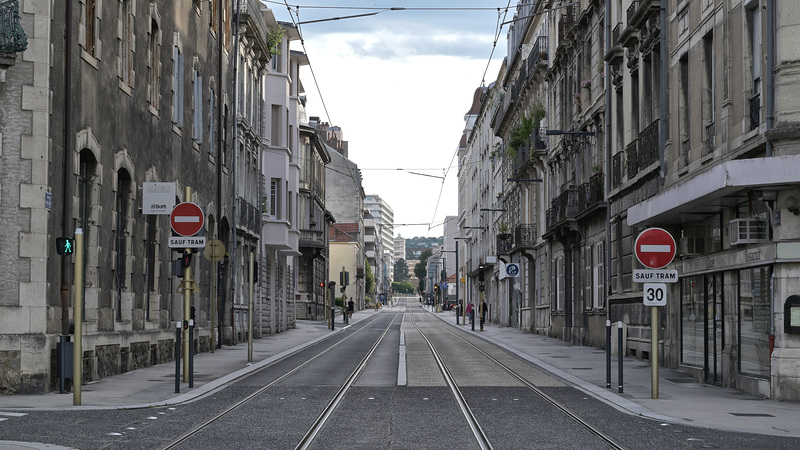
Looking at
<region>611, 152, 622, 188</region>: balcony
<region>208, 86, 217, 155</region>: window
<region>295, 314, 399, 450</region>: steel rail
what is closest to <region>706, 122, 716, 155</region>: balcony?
<region>295, 314, 399, 450</region>: steel rail

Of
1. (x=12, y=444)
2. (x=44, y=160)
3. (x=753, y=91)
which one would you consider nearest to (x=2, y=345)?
(x=44, y=160)

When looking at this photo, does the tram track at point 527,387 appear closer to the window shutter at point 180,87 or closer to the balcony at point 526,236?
the window shutter at point 180,87

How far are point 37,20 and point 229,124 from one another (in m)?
18.9

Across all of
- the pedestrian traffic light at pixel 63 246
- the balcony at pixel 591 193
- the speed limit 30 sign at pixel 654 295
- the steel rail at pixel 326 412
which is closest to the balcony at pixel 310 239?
the balcony at pixel 591 193

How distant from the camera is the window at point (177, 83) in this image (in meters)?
26.9

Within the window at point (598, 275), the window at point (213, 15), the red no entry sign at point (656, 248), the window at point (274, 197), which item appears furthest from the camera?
the window at point (274, 197)

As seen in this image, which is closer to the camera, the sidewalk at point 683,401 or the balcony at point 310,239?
the sidewalk at point 683,401

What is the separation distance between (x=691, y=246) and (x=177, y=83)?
13.7 metres

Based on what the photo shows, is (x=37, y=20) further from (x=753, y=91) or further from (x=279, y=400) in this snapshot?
(x=753, y=91)

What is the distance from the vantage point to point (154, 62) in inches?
981

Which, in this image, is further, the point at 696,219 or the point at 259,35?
the point at 259,35

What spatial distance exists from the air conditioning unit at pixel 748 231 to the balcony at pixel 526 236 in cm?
3280

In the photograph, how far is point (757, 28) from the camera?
56.1 feet

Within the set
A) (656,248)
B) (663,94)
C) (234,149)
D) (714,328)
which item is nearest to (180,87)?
(234,149)
